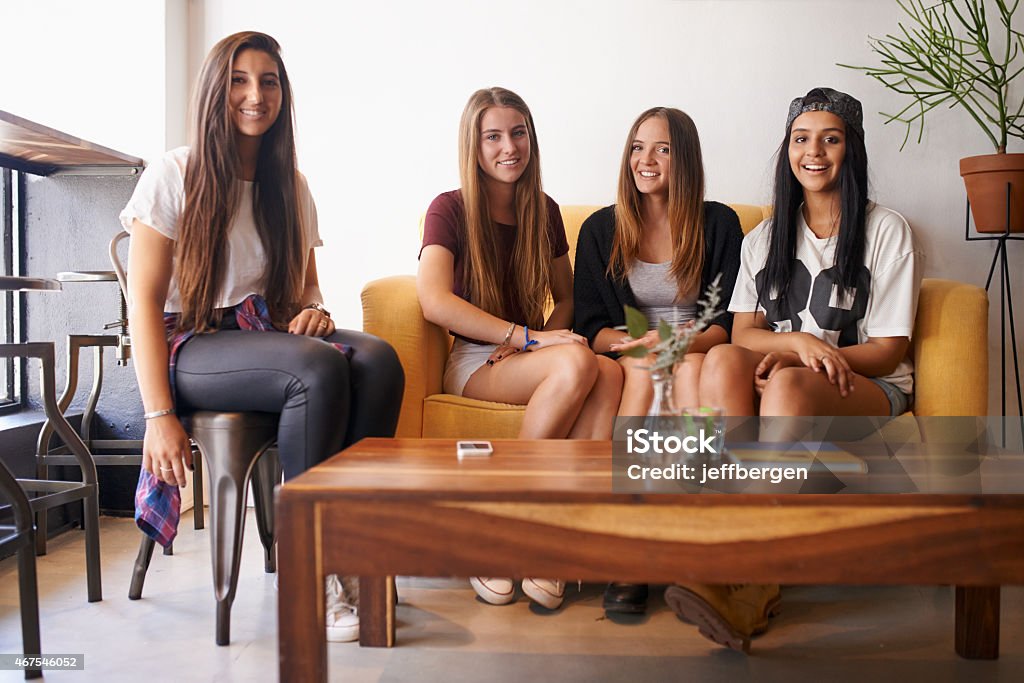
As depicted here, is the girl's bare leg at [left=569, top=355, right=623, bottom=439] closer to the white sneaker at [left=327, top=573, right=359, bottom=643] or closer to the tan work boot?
the tan work boot

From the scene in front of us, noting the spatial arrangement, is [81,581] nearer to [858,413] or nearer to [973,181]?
[858,413]

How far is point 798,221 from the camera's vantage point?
2.17 metres

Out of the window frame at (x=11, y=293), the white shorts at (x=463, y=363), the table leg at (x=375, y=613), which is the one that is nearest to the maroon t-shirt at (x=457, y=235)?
the white shorts at (x=463, y=363)

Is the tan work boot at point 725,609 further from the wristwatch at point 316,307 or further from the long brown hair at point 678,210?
the wristwatch at point 316,307

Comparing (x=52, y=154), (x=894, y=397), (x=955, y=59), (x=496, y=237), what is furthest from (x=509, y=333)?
(x=955, y=59)

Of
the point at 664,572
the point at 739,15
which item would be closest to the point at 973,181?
the point at 739,15

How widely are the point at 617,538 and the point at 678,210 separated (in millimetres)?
1385

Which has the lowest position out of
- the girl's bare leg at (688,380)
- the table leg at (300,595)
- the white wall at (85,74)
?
the table leg at (300,595)

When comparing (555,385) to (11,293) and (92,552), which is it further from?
(11,293)

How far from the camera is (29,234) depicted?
9.03ft

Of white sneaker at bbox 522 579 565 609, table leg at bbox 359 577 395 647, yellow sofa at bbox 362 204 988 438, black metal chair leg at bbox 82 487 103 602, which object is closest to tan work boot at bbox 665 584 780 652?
white sneaker at bbox 522 579 565 609

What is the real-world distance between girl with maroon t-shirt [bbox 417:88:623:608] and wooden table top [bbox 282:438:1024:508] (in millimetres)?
687

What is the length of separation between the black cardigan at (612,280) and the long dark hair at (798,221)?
145 millimetres

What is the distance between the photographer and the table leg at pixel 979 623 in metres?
1.60
